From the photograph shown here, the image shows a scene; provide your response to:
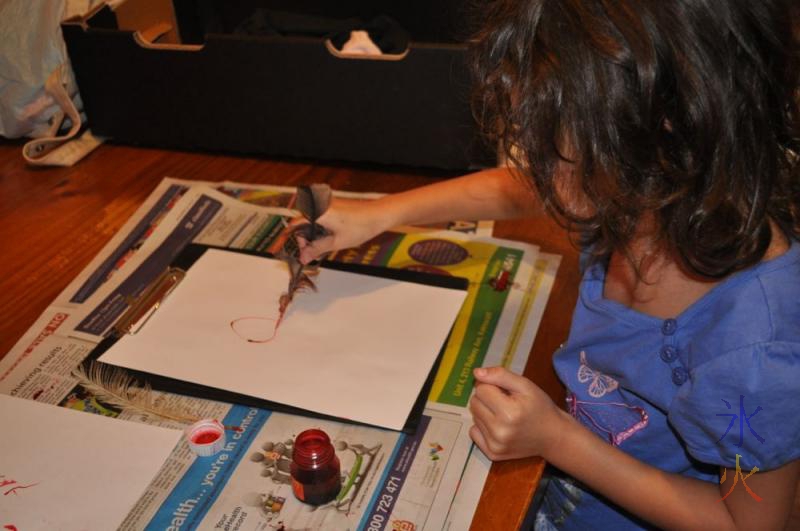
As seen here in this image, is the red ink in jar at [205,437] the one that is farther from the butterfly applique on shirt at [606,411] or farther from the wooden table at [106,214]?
the butterfly applique on shirt at [606,411]

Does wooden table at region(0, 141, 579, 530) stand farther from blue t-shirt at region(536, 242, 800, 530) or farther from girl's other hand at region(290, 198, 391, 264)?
girl's other hand at region(290, 198, 391, 264)

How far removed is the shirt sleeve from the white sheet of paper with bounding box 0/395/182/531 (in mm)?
461

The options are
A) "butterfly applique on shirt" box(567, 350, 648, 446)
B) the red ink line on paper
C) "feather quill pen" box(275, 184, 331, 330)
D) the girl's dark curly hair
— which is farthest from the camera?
"feather quill pen" box(275, 184, 331, 330)

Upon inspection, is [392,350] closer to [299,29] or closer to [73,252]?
[73,252]

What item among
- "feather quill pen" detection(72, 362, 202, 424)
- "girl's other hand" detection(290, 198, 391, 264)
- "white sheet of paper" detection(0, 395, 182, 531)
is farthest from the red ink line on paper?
"girl's other hand" detection(290, 198, 391, 264)

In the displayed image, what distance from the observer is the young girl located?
60cm

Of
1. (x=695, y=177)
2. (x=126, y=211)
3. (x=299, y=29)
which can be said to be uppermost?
(x=695, y=177)

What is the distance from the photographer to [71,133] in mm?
1241

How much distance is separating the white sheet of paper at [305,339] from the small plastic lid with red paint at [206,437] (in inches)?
2.1

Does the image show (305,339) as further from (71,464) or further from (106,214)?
(106,214)

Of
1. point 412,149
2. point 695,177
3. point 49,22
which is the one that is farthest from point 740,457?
point 49,22

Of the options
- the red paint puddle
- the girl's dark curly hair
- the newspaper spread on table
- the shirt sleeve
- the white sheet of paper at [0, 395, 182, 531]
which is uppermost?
the girl's dark curly hair

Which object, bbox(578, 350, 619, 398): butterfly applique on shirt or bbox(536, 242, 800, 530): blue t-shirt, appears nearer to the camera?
bbox(536, 242, 800, 530): blue t-shirt

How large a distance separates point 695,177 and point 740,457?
0.24 metres
